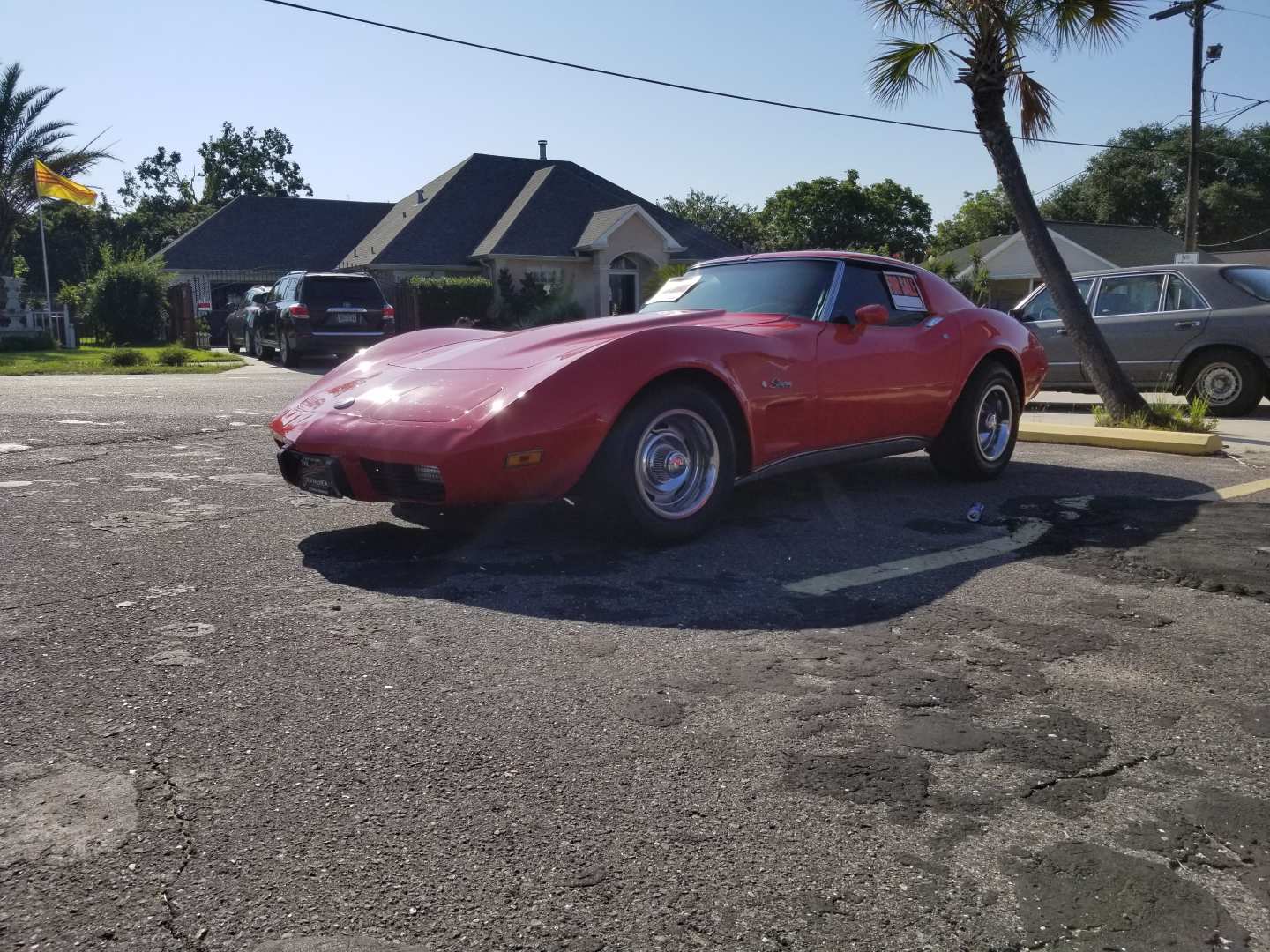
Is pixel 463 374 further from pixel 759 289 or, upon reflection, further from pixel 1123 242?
pixel 1123 242

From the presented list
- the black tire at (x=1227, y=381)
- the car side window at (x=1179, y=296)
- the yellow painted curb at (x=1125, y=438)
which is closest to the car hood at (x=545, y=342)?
the yellow painted curb at (x=1125, y=438)

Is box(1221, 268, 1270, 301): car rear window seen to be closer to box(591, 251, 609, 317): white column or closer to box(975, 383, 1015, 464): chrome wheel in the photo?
box(975, 383, 1015, 464): chrome wheel

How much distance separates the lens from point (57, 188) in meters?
28.4

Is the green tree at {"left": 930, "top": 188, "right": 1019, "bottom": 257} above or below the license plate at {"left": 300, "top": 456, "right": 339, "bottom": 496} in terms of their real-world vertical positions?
above

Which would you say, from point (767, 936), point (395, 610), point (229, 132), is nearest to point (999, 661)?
point (767, 936)

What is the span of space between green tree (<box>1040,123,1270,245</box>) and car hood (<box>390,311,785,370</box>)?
208ft

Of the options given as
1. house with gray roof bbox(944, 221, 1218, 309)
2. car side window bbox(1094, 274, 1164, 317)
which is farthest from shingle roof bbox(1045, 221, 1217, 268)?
car side window bbox(1094, 274, 1164, 317)

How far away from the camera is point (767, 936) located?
1829 millimetres

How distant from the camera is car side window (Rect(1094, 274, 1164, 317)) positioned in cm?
1110

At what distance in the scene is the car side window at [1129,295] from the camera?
11.1 metres

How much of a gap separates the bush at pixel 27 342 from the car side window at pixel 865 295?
24658 millimetres

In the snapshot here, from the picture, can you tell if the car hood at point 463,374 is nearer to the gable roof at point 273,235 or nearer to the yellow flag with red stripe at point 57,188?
the yellow flag with red stripe at point 57,188

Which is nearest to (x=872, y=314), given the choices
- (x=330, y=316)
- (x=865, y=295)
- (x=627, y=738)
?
(x=865, y=295)

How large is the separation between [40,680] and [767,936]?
7.17 feet
